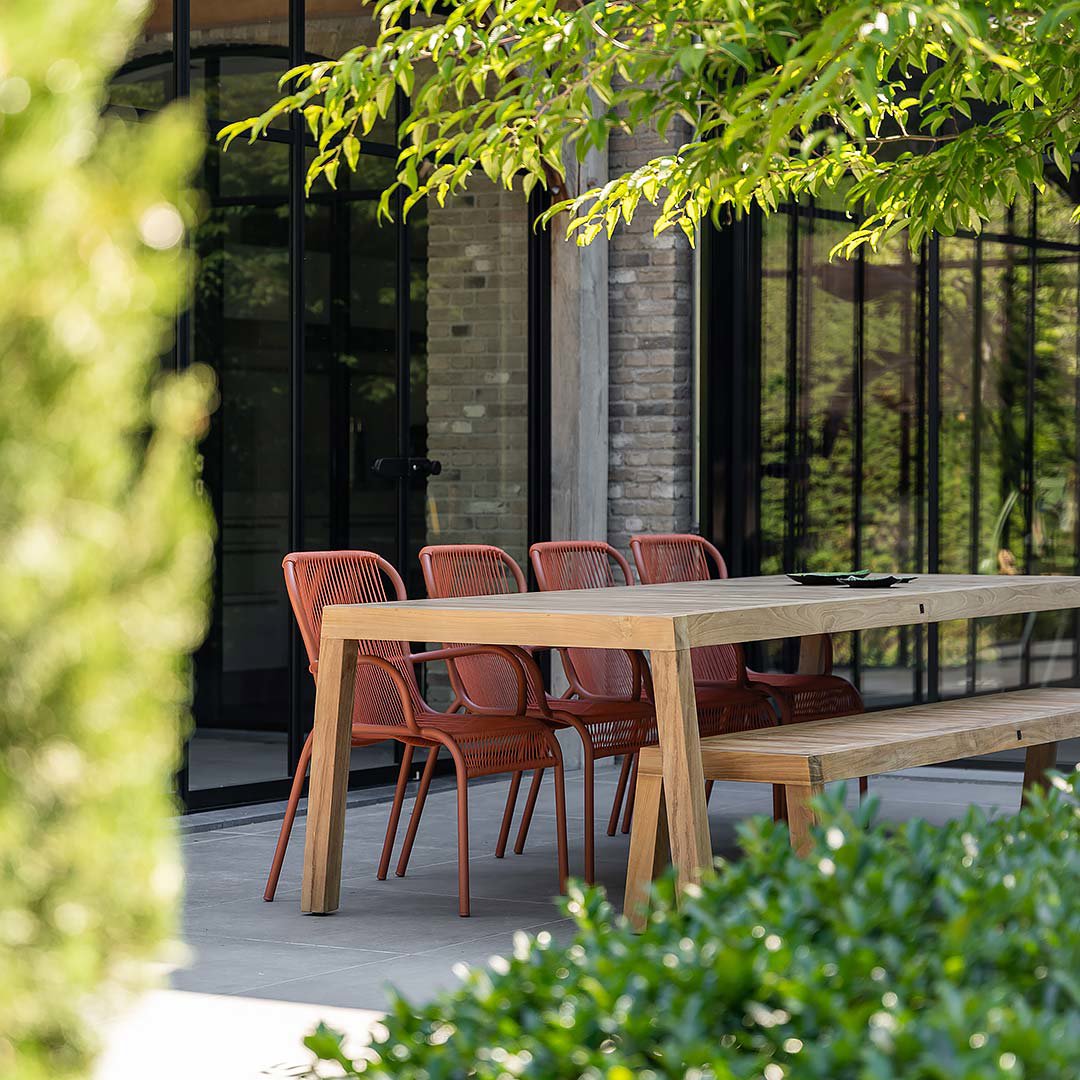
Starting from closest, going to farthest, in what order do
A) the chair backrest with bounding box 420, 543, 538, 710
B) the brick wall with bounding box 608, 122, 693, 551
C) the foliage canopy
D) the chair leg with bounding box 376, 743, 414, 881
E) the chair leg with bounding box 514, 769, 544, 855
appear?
the foliage canopy < the chair leg with bounding box 376, 743, 414, 881 < the chair backrest with bounding box 420, 543, 538, 710 < the chair leg with bounding box 514, 769, 544, 855 < the brick wall with bounding box 608, 122, 693, 551

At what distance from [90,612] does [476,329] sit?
642 cm

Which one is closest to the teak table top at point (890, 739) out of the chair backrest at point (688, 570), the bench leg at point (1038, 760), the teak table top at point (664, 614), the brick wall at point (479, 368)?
the bench leg at point (1038, 760)

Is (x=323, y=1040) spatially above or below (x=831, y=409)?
below

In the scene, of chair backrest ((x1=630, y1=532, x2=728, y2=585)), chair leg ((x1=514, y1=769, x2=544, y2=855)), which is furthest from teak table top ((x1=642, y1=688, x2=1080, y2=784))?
chair backrest ((x1=630, y1=532, x2=728, y2=585))

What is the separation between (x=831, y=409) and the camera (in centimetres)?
812

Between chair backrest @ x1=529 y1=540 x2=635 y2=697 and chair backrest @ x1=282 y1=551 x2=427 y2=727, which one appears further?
chair backrest @ x1=529 y1=540 x2=635 y2=697

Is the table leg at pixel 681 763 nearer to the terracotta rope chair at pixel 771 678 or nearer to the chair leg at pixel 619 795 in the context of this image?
the chair leg at pixel 619 795

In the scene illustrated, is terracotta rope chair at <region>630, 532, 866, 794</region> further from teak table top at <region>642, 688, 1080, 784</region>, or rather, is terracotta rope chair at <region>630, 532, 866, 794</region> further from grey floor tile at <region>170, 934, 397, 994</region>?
grey floor tile at <region>170, 934, 397, 994</region>

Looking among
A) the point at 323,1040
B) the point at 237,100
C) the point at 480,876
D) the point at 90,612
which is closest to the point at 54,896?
the point at 90,612

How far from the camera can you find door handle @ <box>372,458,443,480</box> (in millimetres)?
7324

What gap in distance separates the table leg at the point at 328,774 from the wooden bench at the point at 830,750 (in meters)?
0.78

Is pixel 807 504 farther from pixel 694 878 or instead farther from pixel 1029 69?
pixel 694 878

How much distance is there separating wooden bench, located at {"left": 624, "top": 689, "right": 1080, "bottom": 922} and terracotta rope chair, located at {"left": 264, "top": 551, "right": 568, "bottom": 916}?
1.73ft

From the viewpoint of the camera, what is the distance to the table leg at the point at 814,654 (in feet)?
22.2
